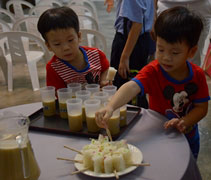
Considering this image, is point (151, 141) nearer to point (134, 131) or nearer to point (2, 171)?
point (134, 131)

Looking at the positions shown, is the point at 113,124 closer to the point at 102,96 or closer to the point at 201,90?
the point at 102,96

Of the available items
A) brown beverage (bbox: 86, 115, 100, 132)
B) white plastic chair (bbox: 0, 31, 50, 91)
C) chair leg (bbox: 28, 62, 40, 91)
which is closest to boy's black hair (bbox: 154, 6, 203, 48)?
brown beverage (bbox: 86, 115, 100, 132)

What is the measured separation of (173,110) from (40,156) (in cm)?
80

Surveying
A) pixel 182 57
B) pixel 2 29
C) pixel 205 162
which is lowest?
pixel 205 162

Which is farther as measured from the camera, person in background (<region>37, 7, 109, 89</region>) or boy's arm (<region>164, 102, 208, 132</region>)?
person in background (<region>37, 7, 109, 89</region>)

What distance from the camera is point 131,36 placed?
227 centimetres

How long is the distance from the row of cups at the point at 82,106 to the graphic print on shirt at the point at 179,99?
300mm

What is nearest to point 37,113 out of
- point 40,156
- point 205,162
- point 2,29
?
point 40,156

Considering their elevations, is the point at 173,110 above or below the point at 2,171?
below

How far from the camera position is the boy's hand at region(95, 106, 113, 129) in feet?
4.07

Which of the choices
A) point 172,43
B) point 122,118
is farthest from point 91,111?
point 172,43

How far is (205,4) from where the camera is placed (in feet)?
9.92

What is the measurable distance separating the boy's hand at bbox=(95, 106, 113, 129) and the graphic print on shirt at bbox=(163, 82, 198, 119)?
433mm

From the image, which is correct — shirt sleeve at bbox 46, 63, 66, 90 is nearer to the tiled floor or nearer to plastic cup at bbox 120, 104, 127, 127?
plastic cup at bbox 120, 104, 127, 127
